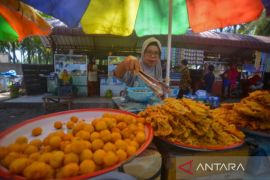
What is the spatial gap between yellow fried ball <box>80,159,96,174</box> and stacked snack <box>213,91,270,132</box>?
1.21 metres

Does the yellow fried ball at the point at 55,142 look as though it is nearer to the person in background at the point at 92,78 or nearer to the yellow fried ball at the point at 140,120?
the yellow fried ball at the point at 140,120

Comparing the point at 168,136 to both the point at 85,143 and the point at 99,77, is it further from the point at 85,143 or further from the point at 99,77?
the point at 99,77

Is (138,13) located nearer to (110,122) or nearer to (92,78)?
(110,122)

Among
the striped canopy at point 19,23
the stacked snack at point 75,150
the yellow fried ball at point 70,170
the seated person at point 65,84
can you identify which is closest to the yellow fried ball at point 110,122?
the stacked snack at point 75,150

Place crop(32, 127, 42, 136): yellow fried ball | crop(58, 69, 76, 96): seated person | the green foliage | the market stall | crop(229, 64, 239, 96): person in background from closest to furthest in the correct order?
the market stall, crop(32, 127, 42, 136): yellow fried ball, crop(58, 69, 76, 96): seated person, crop(229, 64, 239, 96): person in background, the green foliage

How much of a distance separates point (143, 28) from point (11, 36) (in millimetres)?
2182

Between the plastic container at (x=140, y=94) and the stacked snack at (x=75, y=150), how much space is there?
721 mm

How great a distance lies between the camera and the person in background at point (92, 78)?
9100mm

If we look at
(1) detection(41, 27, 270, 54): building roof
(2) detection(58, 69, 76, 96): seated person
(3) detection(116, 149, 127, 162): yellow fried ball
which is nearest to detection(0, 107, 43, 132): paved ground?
(2) detection(58, 69, 76, 96): seated person

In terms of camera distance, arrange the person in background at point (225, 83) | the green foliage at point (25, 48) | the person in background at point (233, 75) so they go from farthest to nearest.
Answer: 1. the green foliage at point (25, 48)
2. the person in background at point (225, 83)
3. the person in background at point (233, 75)

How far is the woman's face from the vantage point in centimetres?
249

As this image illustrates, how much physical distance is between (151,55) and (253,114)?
134 centimetres

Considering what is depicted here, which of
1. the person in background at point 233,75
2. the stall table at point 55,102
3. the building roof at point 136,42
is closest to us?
the stall table at point 55,102

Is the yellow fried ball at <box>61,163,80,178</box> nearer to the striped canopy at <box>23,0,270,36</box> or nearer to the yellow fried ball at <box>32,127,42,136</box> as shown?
the yellow fried ball at <box>32,127,42,136</box>
